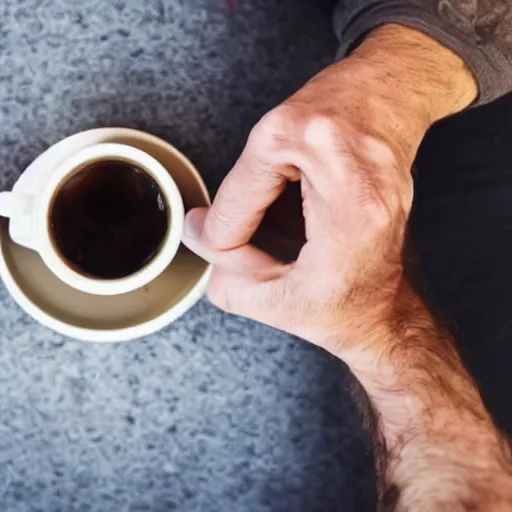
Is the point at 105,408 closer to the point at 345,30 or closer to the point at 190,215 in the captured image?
the point at 190,215

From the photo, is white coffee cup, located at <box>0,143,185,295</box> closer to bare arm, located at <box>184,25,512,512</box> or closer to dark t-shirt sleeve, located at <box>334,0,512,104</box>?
bare arm, located at <box>184,25,512,512</box>

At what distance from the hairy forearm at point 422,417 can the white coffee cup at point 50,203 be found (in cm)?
14

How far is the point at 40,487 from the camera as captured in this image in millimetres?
737

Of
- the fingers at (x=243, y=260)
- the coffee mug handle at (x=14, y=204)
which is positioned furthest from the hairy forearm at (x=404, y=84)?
the coffee mug handle at (x=14, y=204)

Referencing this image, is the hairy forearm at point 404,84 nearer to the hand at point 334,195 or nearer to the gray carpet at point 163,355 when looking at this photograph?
the hand at point 334,195

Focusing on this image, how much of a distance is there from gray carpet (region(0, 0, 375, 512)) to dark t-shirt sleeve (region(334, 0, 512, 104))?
129mm

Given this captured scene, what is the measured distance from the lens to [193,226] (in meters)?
0.62

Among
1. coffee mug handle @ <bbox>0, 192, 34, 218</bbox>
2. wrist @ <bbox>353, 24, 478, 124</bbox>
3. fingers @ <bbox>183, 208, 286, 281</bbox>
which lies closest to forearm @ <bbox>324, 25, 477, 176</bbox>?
wrist @ <bbox>353, 24, 478, 124</bbox>

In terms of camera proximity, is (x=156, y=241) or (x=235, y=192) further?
(x=156, y=241)

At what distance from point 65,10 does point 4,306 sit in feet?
0.77

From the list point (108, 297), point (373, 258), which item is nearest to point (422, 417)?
point (373, 258)

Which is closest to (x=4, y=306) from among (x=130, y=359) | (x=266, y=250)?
(x=130, y=359)

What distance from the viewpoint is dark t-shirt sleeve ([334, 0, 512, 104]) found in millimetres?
604

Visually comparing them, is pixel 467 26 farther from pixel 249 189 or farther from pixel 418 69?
pixel 249 189
